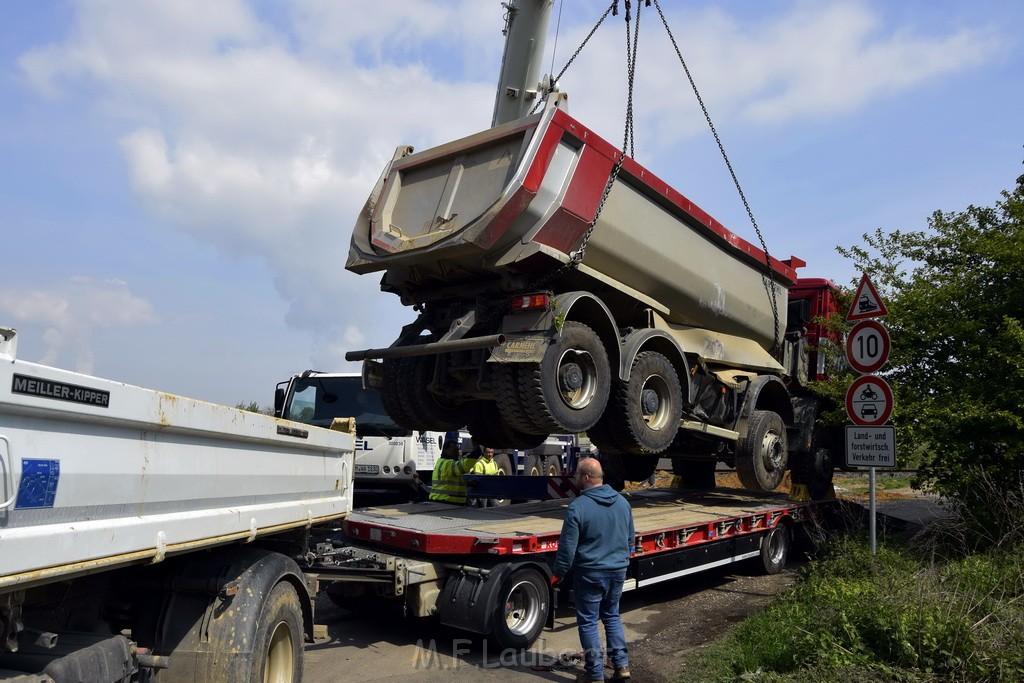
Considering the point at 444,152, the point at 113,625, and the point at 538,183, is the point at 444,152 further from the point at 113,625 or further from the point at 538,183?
the point at 113,625

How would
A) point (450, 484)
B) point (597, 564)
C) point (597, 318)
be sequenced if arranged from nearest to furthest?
point (597, 564), point (597, 318), point (450, 484)

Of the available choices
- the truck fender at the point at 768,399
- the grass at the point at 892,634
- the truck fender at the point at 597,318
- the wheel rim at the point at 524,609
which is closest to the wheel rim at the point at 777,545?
the truck fender at the point at 768,399

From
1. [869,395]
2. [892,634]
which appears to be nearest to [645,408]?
[869,395]

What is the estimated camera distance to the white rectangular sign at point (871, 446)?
267 inches

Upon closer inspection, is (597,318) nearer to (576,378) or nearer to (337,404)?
(576,378)

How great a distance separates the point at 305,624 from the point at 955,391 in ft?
22.5

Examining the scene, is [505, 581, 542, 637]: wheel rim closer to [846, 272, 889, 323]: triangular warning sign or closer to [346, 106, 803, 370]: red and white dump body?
[346, 106, 803, 370]: red and white dump body

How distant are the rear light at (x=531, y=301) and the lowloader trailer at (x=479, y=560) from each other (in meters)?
1.76

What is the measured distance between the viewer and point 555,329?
656 cm

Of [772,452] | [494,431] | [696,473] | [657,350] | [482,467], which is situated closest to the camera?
[657,350]

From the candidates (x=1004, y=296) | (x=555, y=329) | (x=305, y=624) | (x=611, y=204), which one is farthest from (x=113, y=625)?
(x=1004, y=296)

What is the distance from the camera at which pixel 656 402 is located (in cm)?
786

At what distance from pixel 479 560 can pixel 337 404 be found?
5255 mm

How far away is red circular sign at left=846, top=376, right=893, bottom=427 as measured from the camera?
22.5ft
